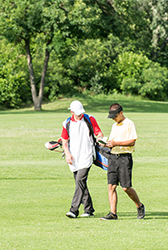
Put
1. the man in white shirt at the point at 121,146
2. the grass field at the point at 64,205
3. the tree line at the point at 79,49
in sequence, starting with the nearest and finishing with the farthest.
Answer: the grass field at the point at 64,205
the man in white shirt at the point at 121,146
the tree line at the point at 79,49

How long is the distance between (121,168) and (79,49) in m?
50.3

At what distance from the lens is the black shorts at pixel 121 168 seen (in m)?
6.67

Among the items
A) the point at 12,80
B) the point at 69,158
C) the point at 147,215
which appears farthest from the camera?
the point at 12,80

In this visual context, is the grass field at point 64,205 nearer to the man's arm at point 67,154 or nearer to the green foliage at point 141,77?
the man's arm at point 67,154

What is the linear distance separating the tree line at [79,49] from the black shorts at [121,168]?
109 ft

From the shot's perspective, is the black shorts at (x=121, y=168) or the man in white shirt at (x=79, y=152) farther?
the man in white shirt at (x=79, y=152)

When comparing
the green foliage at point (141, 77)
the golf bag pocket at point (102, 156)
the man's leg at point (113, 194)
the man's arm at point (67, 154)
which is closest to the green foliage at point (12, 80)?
the green foliage at point (141, 77)

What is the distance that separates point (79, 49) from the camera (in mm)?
56031

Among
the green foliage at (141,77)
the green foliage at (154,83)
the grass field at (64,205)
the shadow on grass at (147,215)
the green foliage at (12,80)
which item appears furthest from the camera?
the green foliage at (141,77)

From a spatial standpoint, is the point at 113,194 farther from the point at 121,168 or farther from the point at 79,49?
the point at 79,49

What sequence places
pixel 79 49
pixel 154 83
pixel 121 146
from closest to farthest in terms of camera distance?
pixel 121 146
pixel 79 49
pixel 154 83

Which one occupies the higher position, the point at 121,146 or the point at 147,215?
the point at 121,146

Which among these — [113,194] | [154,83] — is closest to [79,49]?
[154,83]

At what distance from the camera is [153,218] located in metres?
7.07
